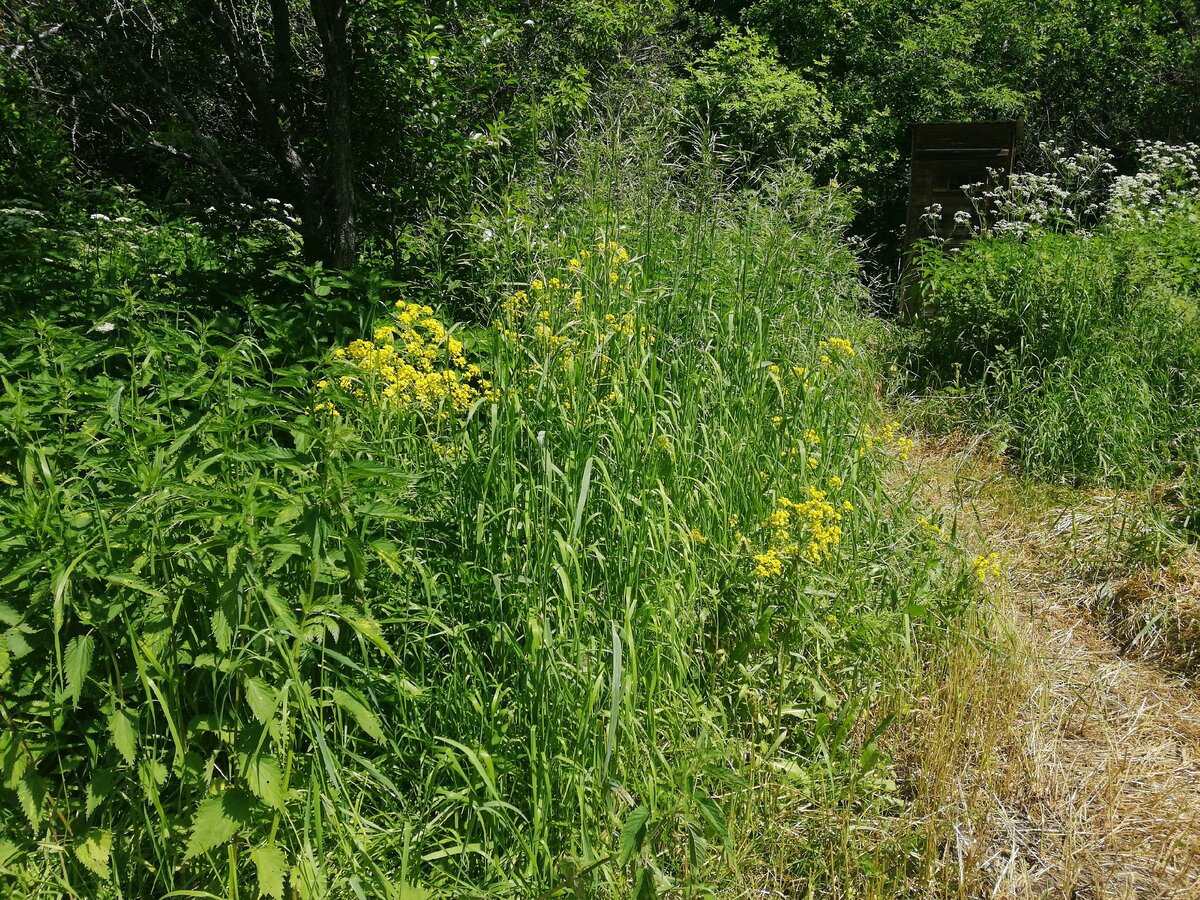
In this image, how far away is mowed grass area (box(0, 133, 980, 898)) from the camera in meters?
1.97

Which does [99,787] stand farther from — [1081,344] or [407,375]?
[1081,344]

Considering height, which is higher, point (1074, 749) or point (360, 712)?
point (360, 712)

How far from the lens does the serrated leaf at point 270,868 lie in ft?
6.04

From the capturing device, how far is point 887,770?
2553mm

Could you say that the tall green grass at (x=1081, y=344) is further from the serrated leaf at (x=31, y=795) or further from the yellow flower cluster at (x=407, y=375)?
the serrated leaf at (x=31, y=795)

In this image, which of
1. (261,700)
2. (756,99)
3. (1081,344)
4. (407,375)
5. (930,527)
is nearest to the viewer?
(261,700)

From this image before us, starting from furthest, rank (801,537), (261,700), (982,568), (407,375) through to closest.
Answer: (982,568) < (801,537) < (407,375) < (261,700)

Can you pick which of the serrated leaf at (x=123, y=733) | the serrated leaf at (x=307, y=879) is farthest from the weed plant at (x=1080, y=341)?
the serrated leaf at (x=123, y=733)

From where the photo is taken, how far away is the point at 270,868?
Result: 187 centimetres

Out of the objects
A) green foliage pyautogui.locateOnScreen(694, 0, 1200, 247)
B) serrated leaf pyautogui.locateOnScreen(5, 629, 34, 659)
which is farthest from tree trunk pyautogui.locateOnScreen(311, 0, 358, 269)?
green foliage pyautogui.locateOnScreen(694, 0, 1200, 247)

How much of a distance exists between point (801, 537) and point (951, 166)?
6156mm

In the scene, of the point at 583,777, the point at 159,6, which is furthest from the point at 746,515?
the point at 159,6

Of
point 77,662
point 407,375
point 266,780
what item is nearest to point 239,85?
point 407,375

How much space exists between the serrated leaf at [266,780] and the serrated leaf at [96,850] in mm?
361
